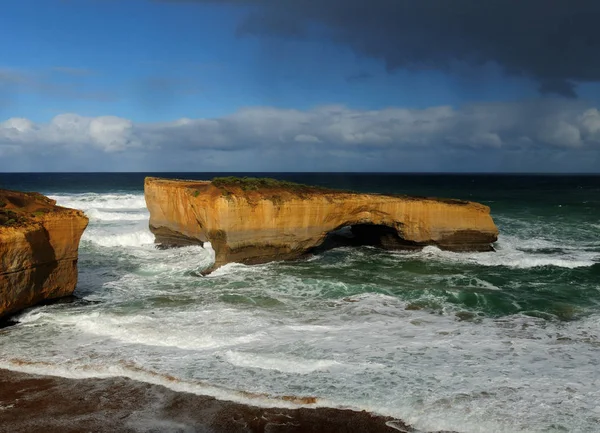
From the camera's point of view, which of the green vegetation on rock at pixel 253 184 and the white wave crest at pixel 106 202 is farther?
the white wave crest at pixel 106 202

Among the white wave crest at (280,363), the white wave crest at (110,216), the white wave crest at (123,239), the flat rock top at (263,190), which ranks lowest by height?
the white wave crest at (280,363)

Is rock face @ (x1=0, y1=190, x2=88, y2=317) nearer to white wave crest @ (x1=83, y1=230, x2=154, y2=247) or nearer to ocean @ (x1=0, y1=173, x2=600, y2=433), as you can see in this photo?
ocean @ (x1=0, y1=173, x2=600, y2=433)

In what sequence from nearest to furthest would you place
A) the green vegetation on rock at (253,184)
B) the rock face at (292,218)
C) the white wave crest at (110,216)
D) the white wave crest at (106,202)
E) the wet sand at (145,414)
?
the wet sand at (145,414) → the rock face at (292,218) → the green vegetation on rock at (253,184) → the white wave crest at (110,216) → the white wave crest at (106,202)

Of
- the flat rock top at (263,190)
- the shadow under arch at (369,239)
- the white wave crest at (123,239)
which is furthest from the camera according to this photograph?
the white wave crest at (123,239)

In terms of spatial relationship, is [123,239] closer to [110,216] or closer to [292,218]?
[292,218]

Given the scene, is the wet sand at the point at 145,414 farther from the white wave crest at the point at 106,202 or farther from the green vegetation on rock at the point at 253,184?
the white wave crest at the point at 106,202

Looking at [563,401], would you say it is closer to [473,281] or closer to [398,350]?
[398,350]

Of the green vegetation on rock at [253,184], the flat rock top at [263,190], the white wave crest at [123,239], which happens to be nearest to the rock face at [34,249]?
the flat rock top at [263,190]

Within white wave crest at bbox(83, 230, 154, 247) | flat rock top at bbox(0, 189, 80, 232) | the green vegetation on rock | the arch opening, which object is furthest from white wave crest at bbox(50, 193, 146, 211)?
flat rock top at bbox(0, 189, 80, 232)
